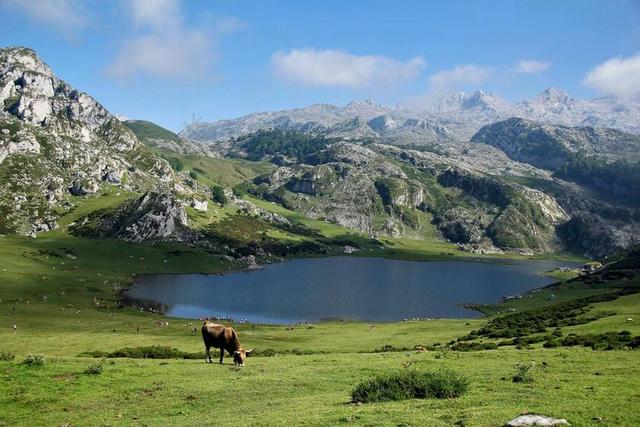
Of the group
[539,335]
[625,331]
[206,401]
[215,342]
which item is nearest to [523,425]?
[206,401]

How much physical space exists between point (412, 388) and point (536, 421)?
8.45m

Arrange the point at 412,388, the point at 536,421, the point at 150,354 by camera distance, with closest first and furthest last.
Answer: the point at 536,421 < the point at 412,388 < the point at 150,354

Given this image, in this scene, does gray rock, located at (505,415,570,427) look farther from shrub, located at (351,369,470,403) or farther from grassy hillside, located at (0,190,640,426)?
shrub, located at (351,369,470,403)

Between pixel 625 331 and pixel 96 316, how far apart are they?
357 feet

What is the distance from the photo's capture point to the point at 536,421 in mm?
16719

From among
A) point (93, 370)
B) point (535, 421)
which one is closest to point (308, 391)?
point (93, 370)

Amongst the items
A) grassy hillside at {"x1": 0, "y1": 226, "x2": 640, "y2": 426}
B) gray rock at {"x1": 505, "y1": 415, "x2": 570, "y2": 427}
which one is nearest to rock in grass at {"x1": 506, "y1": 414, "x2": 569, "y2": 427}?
gray rock at {"x1": 505, "y1": 415, "x2": 570, "y2": 427}

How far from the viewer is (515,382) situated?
28.0 meters

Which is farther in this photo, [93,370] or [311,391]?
[93,370]

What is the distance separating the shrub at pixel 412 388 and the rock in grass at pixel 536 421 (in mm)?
7245

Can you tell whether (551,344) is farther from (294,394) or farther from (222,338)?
(222,338)

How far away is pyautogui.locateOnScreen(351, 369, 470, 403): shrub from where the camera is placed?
24.2m

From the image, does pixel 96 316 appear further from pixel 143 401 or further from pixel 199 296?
pixel 143 401

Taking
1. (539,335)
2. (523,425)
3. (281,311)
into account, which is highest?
(523,425)
